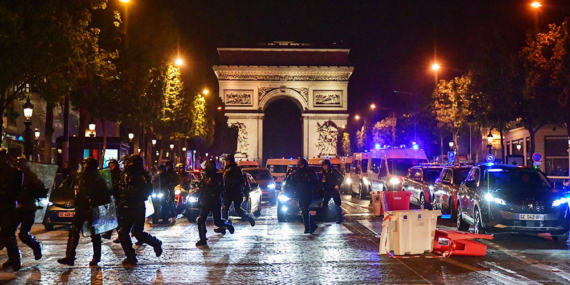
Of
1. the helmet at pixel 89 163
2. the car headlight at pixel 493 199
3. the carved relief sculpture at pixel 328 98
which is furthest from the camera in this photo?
the carved relief sculpture at pixel 328 98

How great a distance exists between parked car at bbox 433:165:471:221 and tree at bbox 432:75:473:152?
15299 millimetres

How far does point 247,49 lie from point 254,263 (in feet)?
207

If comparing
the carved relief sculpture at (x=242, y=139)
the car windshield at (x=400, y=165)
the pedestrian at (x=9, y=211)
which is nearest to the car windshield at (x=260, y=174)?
the car windshield at (x=400, y=165)

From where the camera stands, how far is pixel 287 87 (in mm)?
72625

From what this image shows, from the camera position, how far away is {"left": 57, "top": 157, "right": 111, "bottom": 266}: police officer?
30.6ft

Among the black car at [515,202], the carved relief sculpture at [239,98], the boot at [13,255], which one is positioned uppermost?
the carved relief sculpture at [239,98]

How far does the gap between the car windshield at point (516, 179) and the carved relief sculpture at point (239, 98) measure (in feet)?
192

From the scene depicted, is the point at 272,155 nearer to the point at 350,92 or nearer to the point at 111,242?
the point at 350,92

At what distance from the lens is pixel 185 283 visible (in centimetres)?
820

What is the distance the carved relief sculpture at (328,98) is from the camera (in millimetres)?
72375

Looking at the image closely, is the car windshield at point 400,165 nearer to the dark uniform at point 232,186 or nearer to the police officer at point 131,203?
the dark uniform at point 232,186

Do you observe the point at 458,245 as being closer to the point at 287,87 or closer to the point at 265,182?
the point at 265,182

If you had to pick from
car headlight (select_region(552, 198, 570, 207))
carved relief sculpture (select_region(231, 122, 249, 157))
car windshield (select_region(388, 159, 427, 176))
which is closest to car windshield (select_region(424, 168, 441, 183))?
car windshield (select_region(388, 159, 427, 176))

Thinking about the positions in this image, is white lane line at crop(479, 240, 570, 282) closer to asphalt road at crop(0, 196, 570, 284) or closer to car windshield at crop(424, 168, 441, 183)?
asphalt road at crop(0, 196, 570, 284)
